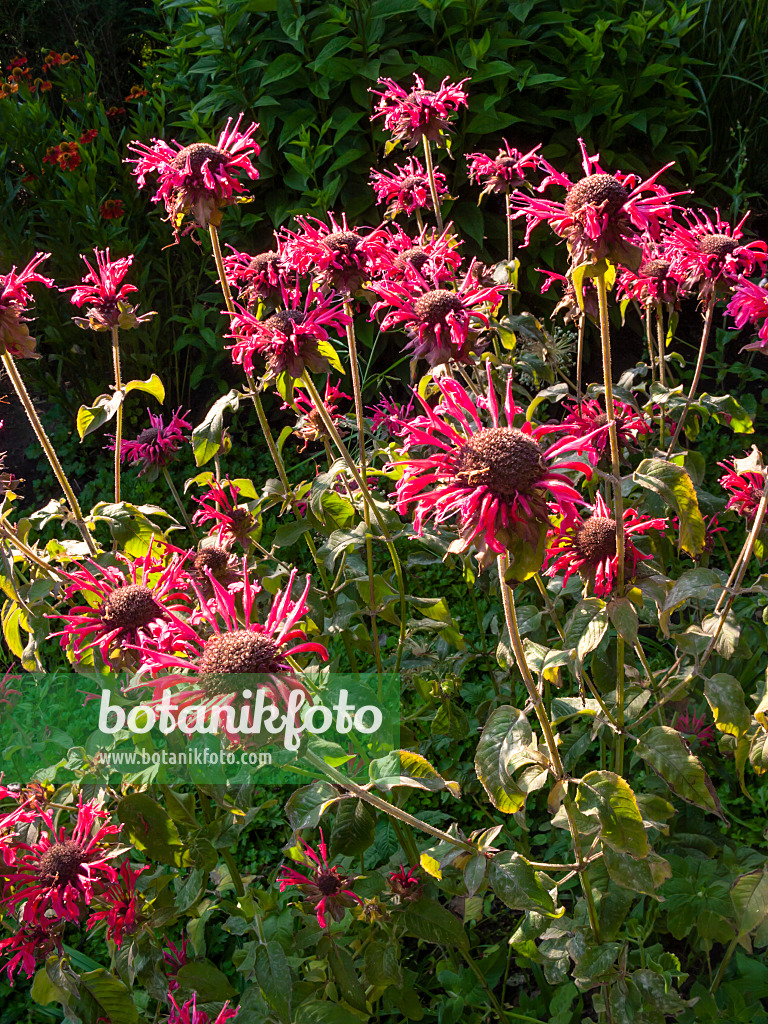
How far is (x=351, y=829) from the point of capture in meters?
1.26

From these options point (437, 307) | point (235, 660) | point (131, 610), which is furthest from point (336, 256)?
point (235, 660)

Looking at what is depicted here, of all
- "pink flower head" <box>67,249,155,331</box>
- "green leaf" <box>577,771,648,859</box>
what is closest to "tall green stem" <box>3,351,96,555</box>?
"pink flower head" <box>67,249,155,331</box>

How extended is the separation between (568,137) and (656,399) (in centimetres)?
255

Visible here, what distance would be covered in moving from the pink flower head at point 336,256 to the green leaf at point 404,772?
34.4 inches

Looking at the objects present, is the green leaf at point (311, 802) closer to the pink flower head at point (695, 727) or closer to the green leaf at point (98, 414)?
the green leaf at point (98, 414)

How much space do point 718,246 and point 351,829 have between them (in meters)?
1.19

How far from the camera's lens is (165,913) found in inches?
55.8

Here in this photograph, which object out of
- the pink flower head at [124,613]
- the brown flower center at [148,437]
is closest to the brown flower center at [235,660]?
the pink flower head at [124,613]

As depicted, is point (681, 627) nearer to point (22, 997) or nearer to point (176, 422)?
point (176, 422)

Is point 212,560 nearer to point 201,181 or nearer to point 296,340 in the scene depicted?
point 296,340

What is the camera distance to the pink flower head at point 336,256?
1.58 m

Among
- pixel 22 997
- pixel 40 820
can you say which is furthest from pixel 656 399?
pixel 22 997

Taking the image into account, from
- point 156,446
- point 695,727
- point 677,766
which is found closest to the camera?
point 677,766

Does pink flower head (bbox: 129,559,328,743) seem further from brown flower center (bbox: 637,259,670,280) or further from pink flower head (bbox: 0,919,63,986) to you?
brown flower center (bbox: 637,259,670,280)
